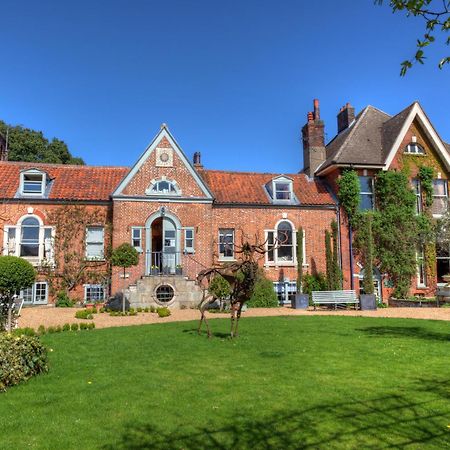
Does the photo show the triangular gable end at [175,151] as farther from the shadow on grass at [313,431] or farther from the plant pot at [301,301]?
the shadow on grass at [313,431]

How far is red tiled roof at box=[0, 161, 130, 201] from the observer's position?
23234 millimetres

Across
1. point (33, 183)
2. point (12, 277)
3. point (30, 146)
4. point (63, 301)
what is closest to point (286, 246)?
point (63, 301)

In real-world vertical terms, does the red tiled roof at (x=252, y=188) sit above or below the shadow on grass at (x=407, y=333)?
above

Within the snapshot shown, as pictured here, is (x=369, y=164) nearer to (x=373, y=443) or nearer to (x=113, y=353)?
(x=113, y=353)

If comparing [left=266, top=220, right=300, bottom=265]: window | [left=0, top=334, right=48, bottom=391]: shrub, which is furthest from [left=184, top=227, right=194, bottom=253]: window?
[left=0, top=334, right=48, bottom=391]: shrub

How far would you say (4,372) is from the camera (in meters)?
7.44

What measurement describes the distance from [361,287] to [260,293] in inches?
254

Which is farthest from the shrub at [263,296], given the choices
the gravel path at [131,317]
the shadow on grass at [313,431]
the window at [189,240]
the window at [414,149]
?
the shadow on grass at [313,431]

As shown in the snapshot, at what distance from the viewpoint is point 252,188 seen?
2644 cm

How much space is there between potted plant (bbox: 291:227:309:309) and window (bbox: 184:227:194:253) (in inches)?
228

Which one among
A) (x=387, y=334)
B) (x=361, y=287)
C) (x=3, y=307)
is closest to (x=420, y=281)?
(x=361, y=287)

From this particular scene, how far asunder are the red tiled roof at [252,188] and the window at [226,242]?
1.70 metres

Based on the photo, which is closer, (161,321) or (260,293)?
(161,321)

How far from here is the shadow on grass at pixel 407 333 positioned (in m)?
12.3
